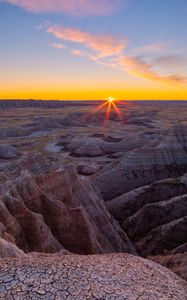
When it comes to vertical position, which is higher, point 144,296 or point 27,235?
point 144,296

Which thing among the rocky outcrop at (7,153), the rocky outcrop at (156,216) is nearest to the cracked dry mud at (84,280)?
the rocky outcrop at (156,216)

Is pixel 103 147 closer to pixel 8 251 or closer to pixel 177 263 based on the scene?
pixel 177 263

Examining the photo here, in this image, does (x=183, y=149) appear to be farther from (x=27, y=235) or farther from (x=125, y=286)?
(x=125, y=286)

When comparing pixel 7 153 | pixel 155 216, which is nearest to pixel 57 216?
pixel 155 216

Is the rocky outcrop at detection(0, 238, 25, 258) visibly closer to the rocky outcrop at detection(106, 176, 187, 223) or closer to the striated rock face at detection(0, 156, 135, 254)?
the striated rock face at detection(0, 156, 135, 254)

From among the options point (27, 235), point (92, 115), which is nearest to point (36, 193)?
point (27, 235)

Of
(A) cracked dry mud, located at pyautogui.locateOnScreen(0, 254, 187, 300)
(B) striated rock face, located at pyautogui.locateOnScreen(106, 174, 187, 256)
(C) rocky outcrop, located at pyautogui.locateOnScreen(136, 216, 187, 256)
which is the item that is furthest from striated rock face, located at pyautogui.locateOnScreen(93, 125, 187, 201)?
(A) cracked dry mud, located at pyautogui.locateOnScreen(0, 254, 187, 300)
